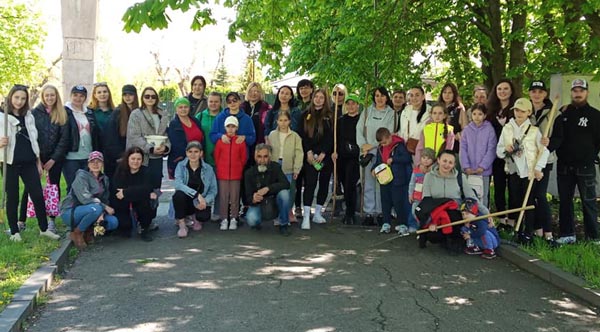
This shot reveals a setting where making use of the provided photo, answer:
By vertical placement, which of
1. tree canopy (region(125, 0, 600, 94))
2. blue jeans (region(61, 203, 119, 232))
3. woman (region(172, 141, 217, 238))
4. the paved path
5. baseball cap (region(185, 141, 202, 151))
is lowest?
the paved path

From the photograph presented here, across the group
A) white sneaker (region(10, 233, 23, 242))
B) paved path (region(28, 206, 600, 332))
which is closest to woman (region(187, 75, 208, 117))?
paved path (region(28, 206, 600, 332))

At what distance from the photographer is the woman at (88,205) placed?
6832 mm

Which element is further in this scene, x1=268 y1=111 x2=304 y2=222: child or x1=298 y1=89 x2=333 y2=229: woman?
x1=298 y1=89 x2=333 y2=229: woman

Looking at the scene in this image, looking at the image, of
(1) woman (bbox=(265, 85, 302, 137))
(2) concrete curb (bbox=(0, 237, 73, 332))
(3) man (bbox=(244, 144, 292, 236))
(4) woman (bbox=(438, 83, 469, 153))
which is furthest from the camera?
(1) woman (bbox=(265, 85, 302, 137))

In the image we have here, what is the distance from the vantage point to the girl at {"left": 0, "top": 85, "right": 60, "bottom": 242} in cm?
670

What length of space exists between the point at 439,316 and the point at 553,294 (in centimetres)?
144

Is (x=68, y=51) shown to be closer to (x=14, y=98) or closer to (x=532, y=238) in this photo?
(x=14, y=98)

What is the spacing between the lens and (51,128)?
7090 millimetres

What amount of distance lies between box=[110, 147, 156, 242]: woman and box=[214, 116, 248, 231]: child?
3.38 feet

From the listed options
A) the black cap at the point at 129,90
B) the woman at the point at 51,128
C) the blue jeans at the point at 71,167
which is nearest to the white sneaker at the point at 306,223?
the black cap at the point at 129,90

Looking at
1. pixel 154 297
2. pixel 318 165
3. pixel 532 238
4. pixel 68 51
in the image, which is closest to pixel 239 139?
pixel 318 165

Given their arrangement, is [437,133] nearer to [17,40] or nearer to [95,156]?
[95,156]

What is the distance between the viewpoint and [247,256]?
669 cm

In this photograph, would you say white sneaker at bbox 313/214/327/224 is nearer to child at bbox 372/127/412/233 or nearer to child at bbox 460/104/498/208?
child at bbox 372/127/412/233
